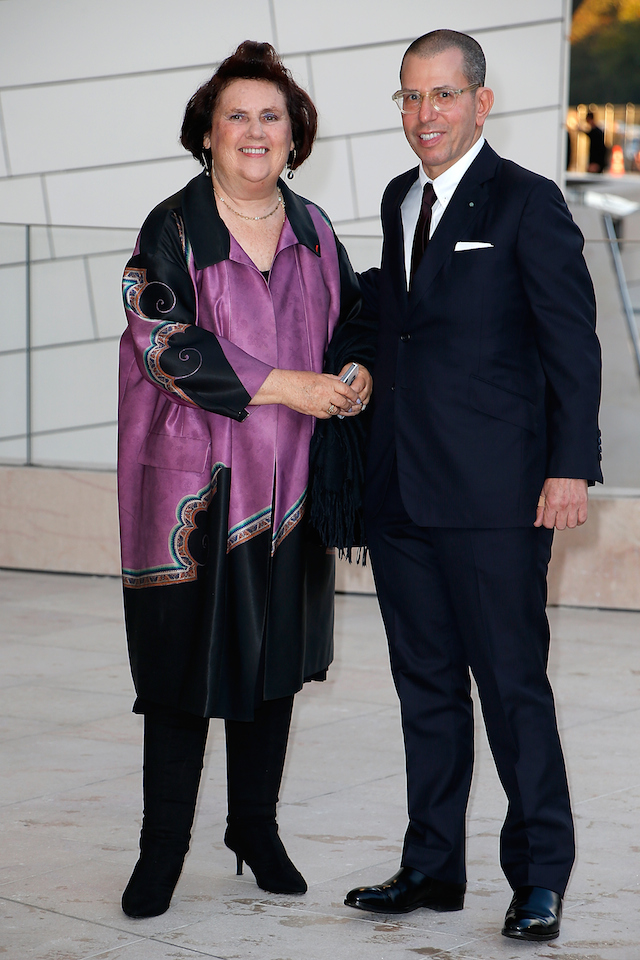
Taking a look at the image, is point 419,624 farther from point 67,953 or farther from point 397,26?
point 397,26

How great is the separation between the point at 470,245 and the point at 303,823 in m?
1.69

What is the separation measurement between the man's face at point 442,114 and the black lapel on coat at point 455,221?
0.07m

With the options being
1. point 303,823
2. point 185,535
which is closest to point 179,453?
point 185,535

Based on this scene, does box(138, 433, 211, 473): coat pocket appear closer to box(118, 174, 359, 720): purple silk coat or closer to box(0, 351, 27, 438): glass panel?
box(118, 174, 359, 720): purple silk coat

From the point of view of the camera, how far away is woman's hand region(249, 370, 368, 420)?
9.49 feet

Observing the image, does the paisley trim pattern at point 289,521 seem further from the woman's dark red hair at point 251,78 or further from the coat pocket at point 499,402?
the woman's dark red hair at point 251,78

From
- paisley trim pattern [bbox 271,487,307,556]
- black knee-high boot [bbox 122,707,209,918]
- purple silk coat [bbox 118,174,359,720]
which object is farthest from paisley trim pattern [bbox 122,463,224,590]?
black knee-high boot [bbox 122,707,209,918]

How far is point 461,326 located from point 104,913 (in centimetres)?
153

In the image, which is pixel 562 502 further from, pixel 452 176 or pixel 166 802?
pixel 166 802

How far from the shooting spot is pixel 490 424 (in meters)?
2.83

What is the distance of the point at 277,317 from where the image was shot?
299 centimetres

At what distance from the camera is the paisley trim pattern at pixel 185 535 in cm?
293

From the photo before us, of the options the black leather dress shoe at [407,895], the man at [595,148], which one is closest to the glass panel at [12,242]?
the black leather dress shoe at [407,895]

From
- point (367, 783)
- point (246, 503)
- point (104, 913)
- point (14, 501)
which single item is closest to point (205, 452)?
point (246, 503)
